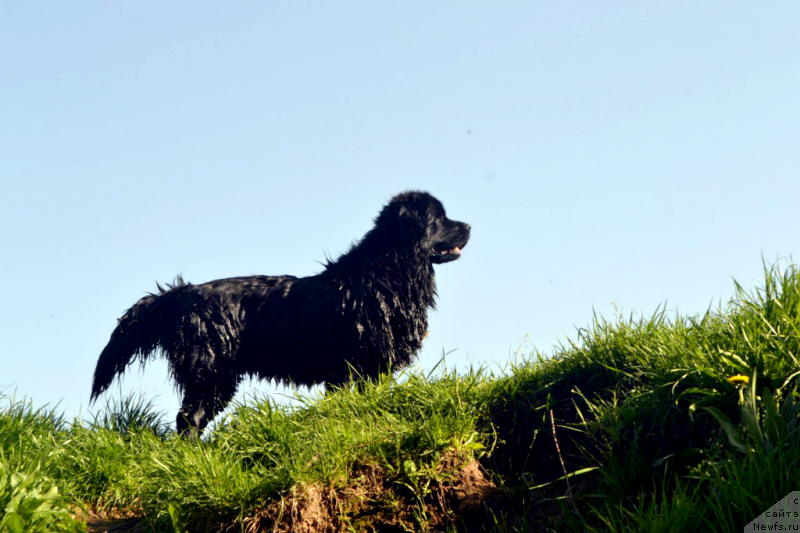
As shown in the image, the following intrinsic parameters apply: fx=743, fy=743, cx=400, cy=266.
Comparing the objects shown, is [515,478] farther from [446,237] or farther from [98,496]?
[446,237]

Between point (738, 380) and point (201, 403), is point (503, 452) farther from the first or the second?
point (201, 403)

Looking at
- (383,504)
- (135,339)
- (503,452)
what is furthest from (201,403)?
(503,452)

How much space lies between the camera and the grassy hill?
144 inches

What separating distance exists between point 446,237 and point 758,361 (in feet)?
13.8

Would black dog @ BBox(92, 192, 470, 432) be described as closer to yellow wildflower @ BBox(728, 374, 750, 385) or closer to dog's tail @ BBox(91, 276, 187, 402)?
dog's tail @ BBox(91, 276, 187, 402)

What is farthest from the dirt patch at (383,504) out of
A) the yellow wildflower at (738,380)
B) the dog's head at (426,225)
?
the dog's head at (426,225)

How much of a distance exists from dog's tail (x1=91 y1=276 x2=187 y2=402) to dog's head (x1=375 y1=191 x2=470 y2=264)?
2.27 metres

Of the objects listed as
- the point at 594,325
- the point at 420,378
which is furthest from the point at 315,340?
the point at 594,325

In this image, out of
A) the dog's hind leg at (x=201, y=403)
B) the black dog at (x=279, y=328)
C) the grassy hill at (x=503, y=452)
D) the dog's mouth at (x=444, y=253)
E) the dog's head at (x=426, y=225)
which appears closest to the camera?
the grassy hill at (x=503, y=452)

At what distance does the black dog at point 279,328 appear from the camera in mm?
6605

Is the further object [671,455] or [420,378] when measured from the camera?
[420,378]

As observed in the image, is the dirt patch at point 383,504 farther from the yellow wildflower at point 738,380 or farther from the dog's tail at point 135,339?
the dog's tail at point 135,339

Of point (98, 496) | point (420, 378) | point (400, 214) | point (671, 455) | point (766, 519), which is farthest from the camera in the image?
point (400, 214)

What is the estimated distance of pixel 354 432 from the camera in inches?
184
